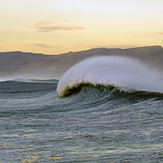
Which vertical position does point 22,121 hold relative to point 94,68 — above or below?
below

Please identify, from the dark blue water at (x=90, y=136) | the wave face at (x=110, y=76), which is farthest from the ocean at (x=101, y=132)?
the wave face at (x=110, y=76)

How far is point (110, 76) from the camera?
1182cm

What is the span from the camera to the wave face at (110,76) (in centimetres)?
1061

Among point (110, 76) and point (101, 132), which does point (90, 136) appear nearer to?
point (101, 132)

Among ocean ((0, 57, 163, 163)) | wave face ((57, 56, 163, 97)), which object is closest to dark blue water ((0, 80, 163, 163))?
ocean ((0, 57, 163, 163))

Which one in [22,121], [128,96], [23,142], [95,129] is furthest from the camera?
[128,96]

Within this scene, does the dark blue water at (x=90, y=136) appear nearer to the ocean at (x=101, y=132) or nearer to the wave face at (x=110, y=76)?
the ocean at (x=101, y=132)

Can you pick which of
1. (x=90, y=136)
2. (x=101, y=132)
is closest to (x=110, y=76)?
(x=101, y=132)

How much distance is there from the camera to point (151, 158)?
3.66m

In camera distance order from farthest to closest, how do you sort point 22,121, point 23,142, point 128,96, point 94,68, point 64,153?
point 94,68
point 128,96
point 22,121
point 23,142
point 64,153

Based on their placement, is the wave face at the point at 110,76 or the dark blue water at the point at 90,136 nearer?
the dark blue water at the point at 90,136

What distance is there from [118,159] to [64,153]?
67cm

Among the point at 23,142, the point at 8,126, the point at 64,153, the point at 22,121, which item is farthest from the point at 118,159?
the point at 22,121

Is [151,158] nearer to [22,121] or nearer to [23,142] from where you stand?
[23,142]
